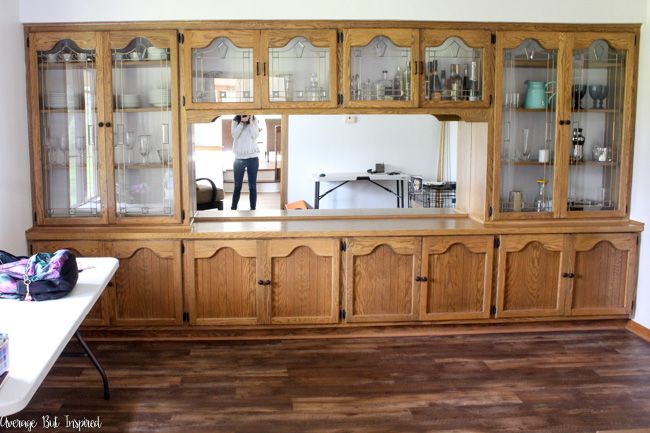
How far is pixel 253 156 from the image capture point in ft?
18.3

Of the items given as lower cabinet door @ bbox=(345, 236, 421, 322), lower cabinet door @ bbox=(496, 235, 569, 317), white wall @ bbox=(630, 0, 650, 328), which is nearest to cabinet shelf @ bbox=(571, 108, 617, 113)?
white wall @ bbox=(630, 0, 650, 328)

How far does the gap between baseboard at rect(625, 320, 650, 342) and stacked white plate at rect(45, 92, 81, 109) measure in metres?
3.63

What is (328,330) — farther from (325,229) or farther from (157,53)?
(157,53)

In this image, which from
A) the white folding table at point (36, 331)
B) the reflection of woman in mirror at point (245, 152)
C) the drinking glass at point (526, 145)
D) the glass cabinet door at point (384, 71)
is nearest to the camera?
the white folding table at point (36, 331)

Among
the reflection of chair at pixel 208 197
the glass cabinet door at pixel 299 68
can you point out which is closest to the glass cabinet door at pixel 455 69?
the glass cabinet door at pixel 299 68

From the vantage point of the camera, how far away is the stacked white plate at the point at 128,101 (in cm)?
384

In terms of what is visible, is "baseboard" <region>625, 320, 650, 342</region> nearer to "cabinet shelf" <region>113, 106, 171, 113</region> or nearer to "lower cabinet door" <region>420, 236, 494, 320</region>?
"lower cabinet door" <region>420, 236, 494, 320</region>

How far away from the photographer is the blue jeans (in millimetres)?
5578

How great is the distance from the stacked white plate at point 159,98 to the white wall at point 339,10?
41 cm

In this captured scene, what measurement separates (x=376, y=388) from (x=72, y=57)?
2.53 m

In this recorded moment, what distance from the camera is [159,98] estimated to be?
385 cm

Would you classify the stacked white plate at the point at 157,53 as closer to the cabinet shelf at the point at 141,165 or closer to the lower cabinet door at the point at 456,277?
the cabinet shelf at the point at 141,165

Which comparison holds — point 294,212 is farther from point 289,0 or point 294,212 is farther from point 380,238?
point 289,0

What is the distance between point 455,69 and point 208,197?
8.16 feet
